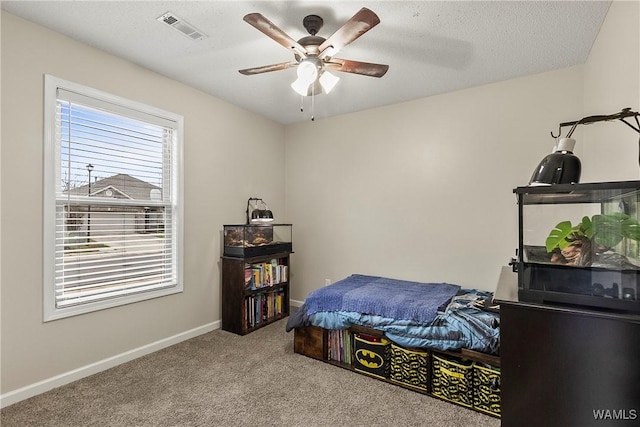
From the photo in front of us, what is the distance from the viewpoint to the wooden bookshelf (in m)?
3.36

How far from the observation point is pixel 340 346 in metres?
2.72

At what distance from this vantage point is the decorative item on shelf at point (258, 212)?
374 centimetres

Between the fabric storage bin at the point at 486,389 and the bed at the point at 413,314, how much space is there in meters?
0.13

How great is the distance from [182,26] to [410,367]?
294 cm

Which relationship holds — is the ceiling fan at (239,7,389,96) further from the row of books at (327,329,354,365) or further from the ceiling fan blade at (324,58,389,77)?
the row of books at (327,329,354,365)

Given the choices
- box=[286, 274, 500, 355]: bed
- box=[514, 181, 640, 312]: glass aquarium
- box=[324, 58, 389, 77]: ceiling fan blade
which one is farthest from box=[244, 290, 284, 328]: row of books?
box=[514, 181, 640, 312]: glass aquarium

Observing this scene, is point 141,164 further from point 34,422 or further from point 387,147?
point 387,147

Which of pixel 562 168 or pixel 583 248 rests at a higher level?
pixel 562 168

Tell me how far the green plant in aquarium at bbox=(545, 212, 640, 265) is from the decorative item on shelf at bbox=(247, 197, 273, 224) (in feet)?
9.65

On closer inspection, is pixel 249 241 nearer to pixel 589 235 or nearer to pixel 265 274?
pixel 265 274

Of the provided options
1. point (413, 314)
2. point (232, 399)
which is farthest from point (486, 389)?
point (232, 399)

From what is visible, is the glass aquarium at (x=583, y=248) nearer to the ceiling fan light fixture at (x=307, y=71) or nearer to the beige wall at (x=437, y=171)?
the beige wall at (x=437, y=171)

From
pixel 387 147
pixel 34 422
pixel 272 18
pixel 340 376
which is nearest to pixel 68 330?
pixel 34 422

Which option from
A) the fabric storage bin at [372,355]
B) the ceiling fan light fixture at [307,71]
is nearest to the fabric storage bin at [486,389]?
the fabric storage bin at [372,355]
